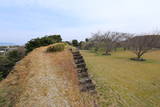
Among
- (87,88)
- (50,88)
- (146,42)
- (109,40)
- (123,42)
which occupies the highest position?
(109,40)

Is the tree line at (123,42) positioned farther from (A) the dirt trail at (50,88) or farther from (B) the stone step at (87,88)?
(A) the dirt trail at (50,88)

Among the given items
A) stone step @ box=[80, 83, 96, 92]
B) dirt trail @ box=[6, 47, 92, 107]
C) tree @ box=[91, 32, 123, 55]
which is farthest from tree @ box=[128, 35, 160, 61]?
dirt trail @ box=[6, 47, 92, 107]

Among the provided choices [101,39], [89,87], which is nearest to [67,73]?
[89,87]

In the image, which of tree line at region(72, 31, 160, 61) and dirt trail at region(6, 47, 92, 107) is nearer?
dirt trail at region(6, 47, 92, 107)

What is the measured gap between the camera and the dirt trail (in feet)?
9.64

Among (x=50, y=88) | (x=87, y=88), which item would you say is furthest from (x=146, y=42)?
(x=50, y=88)

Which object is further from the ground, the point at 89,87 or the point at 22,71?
the point at 22,71

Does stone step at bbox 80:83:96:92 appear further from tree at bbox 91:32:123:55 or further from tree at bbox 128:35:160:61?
tree at bbox 91:32:123:55

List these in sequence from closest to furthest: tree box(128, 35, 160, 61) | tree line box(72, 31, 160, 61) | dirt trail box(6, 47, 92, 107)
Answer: dirt trail box(6, 47, 92, 107) < tree box(128, 35, 160, 61) < tree line box(72, 31, 160, 61)

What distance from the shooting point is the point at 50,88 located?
11.5ft

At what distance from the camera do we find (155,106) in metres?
3.77

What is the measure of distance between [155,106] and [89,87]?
2528 millimetres

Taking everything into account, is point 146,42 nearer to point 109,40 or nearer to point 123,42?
point 123,42

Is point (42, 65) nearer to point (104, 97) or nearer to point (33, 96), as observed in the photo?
point (33, 96)
